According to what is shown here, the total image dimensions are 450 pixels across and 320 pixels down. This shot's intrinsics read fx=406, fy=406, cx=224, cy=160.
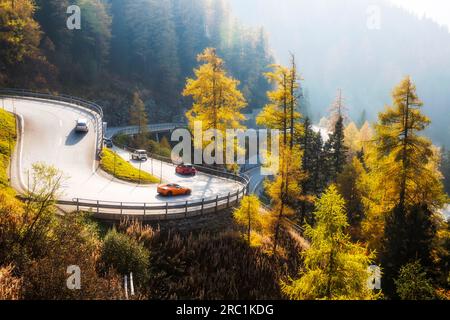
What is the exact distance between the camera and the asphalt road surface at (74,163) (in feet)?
98.1

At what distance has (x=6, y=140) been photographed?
3475cm

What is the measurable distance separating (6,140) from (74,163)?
5.91 meters

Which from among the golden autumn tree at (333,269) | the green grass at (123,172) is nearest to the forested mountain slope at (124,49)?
the green grass at (123,172)

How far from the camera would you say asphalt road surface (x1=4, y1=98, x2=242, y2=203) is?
2989 centimetres

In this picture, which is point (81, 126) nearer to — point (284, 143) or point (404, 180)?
point (284, 143)

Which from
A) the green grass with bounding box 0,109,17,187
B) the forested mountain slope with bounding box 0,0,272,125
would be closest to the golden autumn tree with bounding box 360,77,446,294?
the green grass with bounding box 0,109,17,187

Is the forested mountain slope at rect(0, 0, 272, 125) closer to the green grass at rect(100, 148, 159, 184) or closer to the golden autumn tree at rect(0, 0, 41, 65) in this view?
the golden autumn tree at rect(0, 0, 41, 65)

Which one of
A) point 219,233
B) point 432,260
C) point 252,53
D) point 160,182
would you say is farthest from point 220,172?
point 252,53

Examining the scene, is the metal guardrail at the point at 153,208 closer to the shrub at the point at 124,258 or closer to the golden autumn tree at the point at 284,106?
the shrub at the point at 124,258

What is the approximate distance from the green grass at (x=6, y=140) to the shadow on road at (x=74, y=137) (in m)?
4.86

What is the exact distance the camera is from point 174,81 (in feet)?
288

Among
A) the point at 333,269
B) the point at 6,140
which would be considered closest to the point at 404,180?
the point at 333,269

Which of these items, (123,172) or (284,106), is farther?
(123,172)

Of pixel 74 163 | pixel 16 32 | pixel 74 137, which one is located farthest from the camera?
pixel 16 32
